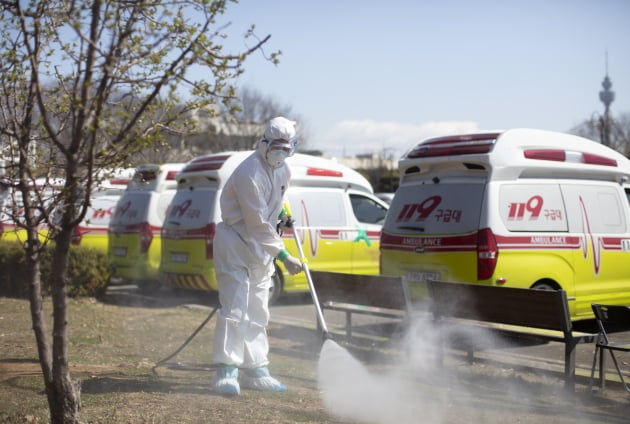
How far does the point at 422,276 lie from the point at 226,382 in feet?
11.6

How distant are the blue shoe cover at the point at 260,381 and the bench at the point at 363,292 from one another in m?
2.22

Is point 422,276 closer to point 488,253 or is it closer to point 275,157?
point 488,253

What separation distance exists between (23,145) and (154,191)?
10.00m

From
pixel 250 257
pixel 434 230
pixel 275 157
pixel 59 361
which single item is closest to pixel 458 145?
pixel 434 230

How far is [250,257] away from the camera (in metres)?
6.25

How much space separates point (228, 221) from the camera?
20.7 feet

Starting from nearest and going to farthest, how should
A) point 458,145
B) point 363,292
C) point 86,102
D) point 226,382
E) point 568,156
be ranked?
point 86,102, point 226,382, point 363,292, point 458,145, point 568,156

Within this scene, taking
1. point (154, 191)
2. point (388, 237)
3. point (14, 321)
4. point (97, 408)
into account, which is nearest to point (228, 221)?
point (97, 408)

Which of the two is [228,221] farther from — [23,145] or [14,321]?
[14,321]

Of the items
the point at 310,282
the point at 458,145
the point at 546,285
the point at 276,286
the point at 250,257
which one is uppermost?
the point at 458,145

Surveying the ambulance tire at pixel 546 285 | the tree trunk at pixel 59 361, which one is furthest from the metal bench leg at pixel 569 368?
the tree trunk at pixel 59 361

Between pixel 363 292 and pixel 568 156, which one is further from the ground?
pixel 568 156

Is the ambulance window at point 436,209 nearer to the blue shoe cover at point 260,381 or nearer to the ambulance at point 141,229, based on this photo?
the blue shoe cover at point 260,381

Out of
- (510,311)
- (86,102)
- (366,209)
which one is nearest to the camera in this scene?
(86,102)
